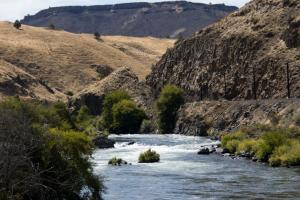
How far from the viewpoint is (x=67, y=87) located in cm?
19825

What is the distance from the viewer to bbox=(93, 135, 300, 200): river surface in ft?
129

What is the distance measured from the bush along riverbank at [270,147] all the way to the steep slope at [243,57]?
38.7 m

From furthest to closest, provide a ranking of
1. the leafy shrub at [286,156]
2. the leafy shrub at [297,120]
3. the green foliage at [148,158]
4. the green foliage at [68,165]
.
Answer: the leafy shrub at [297,120] < the green foliage at [148,158] < the leafy shrub at [286,156] < the green foliage at [68,165]

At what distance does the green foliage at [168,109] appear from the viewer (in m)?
118

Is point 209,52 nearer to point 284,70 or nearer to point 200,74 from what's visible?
point 200,74

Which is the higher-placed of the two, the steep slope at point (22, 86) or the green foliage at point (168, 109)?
the steep slope at point (22, 86)

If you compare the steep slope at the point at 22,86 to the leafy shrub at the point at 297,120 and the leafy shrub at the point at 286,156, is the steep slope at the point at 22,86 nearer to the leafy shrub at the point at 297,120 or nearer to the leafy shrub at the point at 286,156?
the leafy shrub at the point at 297,120

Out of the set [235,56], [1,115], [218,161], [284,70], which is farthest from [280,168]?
[235,56]

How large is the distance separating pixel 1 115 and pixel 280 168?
30490 millimetres

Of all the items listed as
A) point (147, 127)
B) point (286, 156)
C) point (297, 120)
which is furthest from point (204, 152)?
point (147, 127)

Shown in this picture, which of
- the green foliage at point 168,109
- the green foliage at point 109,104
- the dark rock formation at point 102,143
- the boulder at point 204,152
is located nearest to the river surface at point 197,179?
the boulder at point 204,152

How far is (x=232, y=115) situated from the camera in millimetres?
98938

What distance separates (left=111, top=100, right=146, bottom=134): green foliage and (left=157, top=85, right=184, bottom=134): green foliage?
24.2ft

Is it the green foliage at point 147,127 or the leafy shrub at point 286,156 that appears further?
the green foliage at point 147,127
